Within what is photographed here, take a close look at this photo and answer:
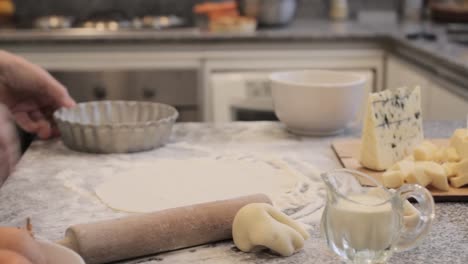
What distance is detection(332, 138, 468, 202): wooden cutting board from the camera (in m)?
0.99

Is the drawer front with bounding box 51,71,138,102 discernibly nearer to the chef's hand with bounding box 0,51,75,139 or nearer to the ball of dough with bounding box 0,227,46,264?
the chef's hand with bounding box 0,51,75,139

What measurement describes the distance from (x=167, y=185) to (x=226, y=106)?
1674 mm

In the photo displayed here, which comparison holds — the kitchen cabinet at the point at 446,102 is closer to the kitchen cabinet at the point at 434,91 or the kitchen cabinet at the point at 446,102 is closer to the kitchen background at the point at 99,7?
the kitchen cabinet at the point at 434,91

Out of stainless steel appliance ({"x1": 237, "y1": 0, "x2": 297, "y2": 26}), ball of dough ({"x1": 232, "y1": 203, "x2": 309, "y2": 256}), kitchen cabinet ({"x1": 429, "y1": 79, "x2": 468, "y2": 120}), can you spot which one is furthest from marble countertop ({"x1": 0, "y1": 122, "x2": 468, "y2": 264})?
stainless steel appliance ({"x1": 237, "y1": 0, "x2": 297, "y2": 26})

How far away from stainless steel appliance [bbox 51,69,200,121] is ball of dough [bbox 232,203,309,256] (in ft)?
6.23

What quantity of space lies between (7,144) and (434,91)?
1449 mm

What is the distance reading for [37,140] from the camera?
1.37 metres

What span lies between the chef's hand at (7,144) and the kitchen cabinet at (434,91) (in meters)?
1.24

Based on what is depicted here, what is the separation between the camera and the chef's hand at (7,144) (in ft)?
4.19

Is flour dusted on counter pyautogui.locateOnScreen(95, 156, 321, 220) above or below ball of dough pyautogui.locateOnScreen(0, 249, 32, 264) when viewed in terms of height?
below

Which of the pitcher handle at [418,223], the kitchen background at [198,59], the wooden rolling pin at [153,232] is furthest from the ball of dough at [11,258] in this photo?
the kitchen background at [198,59]

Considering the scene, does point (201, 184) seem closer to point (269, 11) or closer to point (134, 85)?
point (134, 85)

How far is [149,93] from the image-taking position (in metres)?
2.76

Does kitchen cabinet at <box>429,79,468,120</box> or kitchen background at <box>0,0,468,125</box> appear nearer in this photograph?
kitchen cabinet at <box>429,79,468,120</box>
